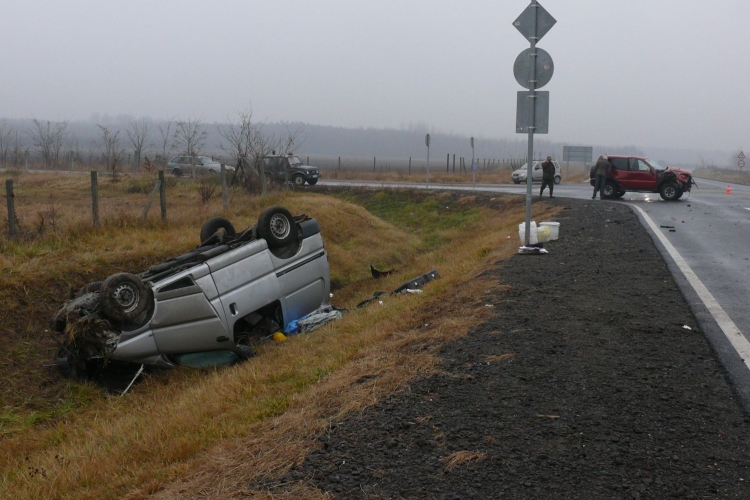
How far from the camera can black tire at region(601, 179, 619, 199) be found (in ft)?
81.1

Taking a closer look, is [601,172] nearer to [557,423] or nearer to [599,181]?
[599,181]

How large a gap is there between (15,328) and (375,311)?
4.81 meters

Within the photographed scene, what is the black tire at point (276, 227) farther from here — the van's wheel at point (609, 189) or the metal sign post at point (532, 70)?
the van's wheel at point (609, 189)

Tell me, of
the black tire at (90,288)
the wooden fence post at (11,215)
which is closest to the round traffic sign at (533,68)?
the black tire at (90,288)

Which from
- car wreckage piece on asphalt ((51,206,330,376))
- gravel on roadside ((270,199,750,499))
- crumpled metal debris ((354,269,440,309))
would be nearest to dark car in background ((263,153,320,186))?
crumpled metal debris ((354,269,440,309))

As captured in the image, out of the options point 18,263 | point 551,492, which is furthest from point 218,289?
point 551,492

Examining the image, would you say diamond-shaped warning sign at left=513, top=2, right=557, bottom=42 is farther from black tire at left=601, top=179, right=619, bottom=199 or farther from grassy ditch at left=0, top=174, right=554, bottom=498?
black tire at left=601, top=179, right=619, bottom=199

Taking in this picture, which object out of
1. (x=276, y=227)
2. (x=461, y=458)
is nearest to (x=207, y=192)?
(x=276, y=227)

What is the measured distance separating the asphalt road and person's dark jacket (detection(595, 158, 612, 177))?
13.9 ft

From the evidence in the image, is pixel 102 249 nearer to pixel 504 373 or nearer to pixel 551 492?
pixel 504 373

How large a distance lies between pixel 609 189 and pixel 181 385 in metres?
20.4

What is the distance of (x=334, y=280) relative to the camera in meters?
14.9

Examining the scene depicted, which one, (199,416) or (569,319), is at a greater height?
(569,319)

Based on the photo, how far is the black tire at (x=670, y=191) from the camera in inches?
941
